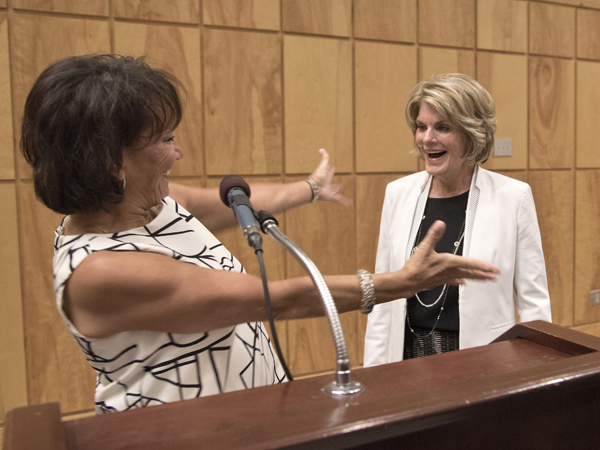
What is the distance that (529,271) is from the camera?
199cm

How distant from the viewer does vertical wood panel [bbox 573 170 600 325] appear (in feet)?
14.9

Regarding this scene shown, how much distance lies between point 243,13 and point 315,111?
0.77m

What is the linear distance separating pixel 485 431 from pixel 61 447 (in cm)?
62

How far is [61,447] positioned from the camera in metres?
0.69

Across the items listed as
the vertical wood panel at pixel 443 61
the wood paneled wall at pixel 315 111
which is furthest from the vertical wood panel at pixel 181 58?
the vertical wood panel at pixel 443 61

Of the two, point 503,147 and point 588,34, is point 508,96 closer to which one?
point 503,147

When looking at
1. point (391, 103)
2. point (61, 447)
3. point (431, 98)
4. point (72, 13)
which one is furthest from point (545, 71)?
point (61, 447)

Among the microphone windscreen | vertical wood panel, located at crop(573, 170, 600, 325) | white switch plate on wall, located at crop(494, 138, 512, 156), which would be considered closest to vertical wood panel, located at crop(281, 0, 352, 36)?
white switch plate on wall, located at crop(494, 138, 512, 156)

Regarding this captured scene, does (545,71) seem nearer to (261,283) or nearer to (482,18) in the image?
(482,18)

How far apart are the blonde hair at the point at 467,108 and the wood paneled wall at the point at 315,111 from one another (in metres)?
1.50

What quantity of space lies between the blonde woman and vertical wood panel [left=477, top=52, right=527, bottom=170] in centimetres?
214

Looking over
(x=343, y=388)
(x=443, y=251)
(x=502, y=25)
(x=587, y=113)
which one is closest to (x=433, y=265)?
(x=343, y=388)

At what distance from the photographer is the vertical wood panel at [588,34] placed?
446 cm

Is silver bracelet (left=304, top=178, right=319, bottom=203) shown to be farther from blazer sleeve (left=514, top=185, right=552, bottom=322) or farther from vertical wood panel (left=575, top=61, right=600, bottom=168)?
vertical wood panel (left=575, top=61, right=600, bottom=168)
